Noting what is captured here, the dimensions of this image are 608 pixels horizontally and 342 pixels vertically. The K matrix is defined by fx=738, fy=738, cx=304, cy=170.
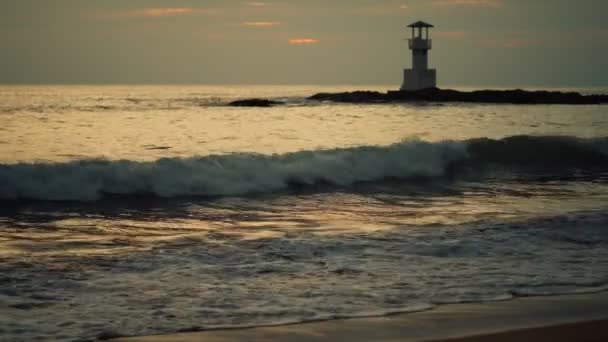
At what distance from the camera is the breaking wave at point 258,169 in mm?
13180

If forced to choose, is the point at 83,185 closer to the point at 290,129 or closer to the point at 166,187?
the point at 166,187

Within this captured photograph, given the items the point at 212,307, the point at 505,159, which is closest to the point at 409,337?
the point at 212,307

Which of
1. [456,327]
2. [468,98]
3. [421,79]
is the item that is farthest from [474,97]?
[456,327]

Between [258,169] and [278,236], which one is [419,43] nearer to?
[258,169]

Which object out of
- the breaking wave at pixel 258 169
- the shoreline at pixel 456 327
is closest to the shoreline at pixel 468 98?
the breaking wave at pixel 258 169

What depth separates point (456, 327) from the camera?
15.2 ft

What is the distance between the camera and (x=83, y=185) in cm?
1316

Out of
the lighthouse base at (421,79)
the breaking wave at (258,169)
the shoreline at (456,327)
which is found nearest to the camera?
the shoreline at (456,327)

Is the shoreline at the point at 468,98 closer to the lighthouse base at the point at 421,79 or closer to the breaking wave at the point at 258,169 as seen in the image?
the lighthouse base at the point at 421,79

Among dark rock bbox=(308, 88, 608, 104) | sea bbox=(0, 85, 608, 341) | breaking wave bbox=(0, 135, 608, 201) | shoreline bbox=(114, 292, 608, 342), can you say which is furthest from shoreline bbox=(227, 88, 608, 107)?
shoreline bbox=(114, 292, 608, 342)

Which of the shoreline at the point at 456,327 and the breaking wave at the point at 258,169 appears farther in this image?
the breaking wave at the point at 258,169

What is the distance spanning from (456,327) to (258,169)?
11.0m

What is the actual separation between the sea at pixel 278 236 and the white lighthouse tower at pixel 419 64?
145 ft

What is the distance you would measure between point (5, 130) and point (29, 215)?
1838cm
